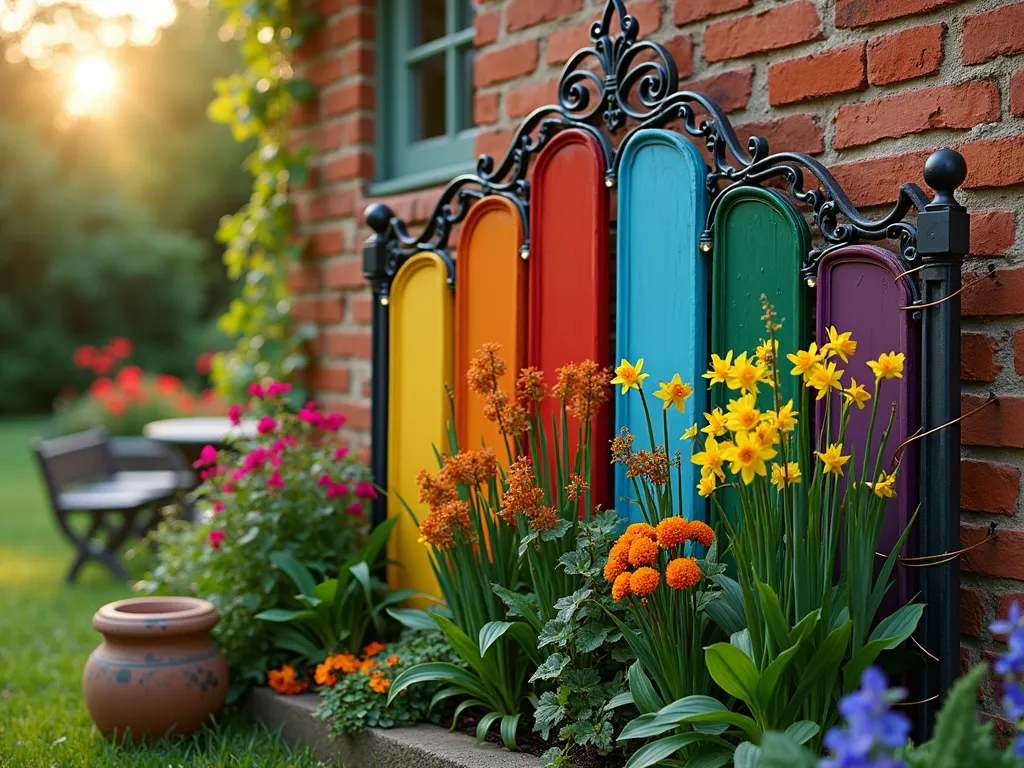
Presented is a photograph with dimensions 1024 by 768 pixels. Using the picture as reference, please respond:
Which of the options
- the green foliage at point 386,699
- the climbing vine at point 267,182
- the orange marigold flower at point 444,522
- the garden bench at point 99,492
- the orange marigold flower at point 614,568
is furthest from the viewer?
the garden bench at point 99,492

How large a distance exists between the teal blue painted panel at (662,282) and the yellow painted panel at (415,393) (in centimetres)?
69

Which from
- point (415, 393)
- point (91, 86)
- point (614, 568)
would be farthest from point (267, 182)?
point (91, 86)

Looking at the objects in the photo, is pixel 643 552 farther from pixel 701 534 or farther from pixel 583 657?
pixel 583 657

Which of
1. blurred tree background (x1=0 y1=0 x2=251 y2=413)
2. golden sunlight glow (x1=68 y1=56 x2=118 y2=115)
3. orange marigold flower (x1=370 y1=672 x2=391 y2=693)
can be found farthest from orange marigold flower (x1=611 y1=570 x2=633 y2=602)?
golden sunlight glow (x1=68 y1=56 x2=118 y2=115)

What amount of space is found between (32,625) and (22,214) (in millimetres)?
18296

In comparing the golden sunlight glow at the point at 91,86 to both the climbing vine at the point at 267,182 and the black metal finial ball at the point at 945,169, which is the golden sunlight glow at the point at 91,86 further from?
the black metal finial ball at the point at 945,169

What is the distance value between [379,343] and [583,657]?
1.43 meters

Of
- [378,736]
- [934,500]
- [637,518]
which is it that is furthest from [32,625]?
[934,500]

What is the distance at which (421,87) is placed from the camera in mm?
3967

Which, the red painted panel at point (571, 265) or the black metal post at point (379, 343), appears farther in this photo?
the black metal post at point (379, 343)

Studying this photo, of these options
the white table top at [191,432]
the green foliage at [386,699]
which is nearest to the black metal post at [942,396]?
the green foliage at [386,699]

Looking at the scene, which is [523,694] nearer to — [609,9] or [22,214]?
[609,9]

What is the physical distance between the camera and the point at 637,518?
2.62 metres

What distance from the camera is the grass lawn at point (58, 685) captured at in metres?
2.72
